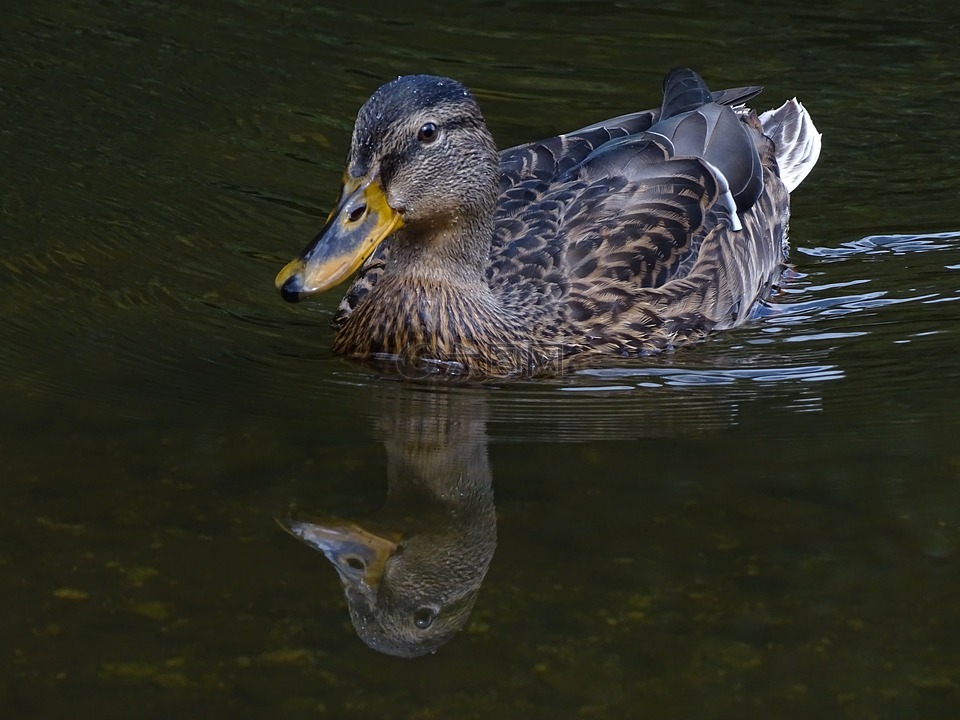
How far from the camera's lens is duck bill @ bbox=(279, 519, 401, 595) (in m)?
5.20

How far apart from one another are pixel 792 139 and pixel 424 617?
575cm

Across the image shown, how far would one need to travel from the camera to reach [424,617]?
506 centimetres

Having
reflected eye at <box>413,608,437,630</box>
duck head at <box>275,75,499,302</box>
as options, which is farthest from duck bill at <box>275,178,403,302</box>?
reflected eye at <box>413,608,437,630</box>

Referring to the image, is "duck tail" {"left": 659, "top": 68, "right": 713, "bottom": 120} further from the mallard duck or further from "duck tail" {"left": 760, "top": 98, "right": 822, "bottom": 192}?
"duck tail" {"left": 760, "top": 98, "right": 822, "bottom": 192}

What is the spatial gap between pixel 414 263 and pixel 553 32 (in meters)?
4.79

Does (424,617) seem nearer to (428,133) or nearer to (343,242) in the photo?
(343,242)

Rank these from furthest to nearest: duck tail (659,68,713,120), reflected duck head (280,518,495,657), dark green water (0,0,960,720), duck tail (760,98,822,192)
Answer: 1. duck tail (760,98,822,192)
2. duck tail (659,68,713,120)
3. reflected duck head (280,518,495,657)
4. dark green water (0,0,960,720)

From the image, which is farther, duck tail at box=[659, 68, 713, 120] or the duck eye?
duck tail at box=[659, 68, 713, 120]

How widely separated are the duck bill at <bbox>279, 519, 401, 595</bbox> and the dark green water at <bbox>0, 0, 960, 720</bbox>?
8 centimetres

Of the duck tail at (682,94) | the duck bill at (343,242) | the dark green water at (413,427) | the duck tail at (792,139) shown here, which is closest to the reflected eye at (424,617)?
the dark green water at (413,427)

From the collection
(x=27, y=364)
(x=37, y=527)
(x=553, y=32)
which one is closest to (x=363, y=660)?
(x=37, y=527)

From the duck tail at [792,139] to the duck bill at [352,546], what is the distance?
4.99 meters

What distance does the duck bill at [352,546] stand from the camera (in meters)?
5.20

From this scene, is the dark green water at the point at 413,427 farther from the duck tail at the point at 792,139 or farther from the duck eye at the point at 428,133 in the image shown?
the duck eye at the point at 428,133
